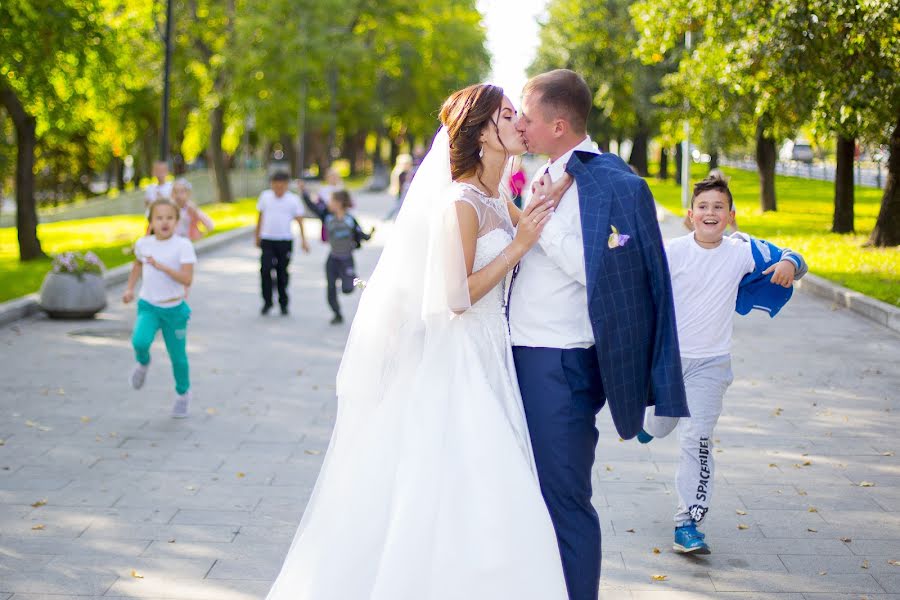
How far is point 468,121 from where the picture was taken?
13.8ft

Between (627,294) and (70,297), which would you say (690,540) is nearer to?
(627,294)

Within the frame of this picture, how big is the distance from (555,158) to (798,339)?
8969mm

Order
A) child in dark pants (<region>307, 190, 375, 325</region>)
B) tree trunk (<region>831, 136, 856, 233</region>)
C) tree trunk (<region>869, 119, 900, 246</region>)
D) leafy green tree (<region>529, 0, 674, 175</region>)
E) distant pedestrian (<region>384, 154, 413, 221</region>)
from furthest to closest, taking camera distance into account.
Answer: leafy green tree (<region>529, 0, 674, 175</region>) < tree trunk (<region>831, 136, 856, 233</region>) < distant pedestrian (<region>384, 154, 413, 221</region>) < tree trunk (<region>869, 119, 900, 246</region>) < child in dark pants (<region>307, 190, 375, 325</region>)

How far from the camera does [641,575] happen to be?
17.5 feet

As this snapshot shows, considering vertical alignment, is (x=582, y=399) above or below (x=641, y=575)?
above

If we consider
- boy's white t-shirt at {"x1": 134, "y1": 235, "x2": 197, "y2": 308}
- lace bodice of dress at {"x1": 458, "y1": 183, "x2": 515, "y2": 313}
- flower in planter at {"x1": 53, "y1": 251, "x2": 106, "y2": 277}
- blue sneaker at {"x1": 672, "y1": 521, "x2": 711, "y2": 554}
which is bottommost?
blue sneaker at {"x1": 672, "y1": 521, "x2": 711, "y2": 554}

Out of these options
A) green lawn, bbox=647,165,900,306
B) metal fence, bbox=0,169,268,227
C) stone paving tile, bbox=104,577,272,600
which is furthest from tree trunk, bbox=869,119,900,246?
metal fence, bbox=0,169,268,227

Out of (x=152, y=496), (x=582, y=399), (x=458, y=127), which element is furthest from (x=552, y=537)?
(x=152, y=496)

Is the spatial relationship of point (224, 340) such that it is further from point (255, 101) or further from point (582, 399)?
point (255, 101)

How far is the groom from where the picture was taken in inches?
159

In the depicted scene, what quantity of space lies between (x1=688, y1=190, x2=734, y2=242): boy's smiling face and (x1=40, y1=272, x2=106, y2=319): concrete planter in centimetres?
974

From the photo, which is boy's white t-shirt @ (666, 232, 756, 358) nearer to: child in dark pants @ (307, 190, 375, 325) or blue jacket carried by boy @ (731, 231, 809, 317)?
blue jacket carried by boy @ (731, 231, 809, 317)

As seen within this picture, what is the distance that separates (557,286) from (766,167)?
2789 cm

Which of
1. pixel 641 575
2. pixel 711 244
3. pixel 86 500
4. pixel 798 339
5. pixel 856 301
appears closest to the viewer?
pixel 641 575
